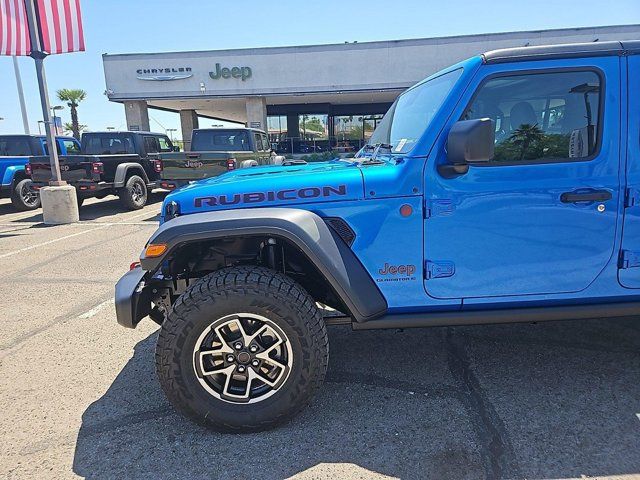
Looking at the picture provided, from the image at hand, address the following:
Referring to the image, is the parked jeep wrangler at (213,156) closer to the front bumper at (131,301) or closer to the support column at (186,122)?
the front bumper at (131,301)

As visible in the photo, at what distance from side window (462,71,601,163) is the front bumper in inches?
84.1

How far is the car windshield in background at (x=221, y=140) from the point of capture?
1083 centimetres

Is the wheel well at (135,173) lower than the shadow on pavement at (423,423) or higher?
higher

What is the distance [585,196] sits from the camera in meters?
2.37

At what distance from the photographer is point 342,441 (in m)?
2.32

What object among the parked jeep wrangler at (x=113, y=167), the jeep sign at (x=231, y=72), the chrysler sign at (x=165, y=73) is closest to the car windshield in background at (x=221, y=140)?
the parked jeep wrangler at (x=113, y=167)

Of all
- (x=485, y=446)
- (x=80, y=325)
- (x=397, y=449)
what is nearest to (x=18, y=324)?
(x=80, y=325)

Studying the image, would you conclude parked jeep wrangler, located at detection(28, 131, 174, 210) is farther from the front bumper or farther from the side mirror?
the side mirror

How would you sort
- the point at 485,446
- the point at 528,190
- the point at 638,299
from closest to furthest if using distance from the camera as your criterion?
the point at 485,446 → the point at 528,190 → the point at 638,299

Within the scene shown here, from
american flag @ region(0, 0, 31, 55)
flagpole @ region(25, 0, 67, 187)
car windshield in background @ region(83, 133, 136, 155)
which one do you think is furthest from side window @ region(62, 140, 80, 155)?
american flag @ region(0, 0, 31, 55)

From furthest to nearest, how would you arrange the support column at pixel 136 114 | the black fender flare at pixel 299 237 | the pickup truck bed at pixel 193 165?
1. the support column at pixel 136 114
2. the pickup truck bed at pixel 193 165
3. the black fender flare at pixel 299 237

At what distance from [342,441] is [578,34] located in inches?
853

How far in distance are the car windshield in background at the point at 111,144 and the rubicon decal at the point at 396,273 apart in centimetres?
1105

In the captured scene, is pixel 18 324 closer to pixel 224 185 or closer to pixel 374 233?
pixel 224 185
